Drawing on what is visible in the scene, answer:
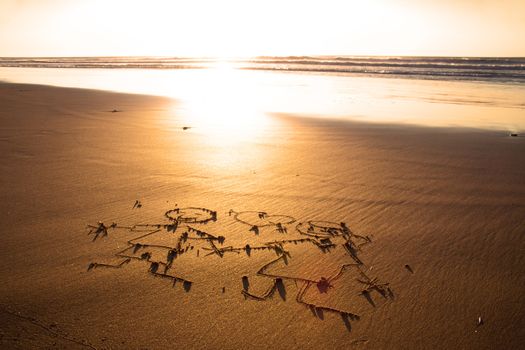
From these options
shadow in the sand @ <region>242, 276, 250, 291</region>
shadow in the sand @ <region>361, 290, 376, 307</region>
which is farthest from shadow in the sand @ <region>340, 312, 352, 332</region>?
shadow in the sand @ <region>242, 276, 250, 291</region>

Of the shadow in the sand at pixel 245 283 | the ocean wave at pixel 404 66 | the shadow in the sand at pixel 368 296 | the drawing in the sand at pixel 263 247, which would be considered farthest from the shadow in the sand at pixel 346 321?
the ocean wave at pixel 404 66

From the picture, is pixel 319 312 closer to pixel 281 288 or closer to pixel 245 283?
pixel 281 288

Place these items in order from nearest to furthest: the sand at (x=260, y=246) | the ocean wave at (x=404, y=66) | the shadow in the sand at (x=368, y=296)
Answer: the sand at (x=260, y=246), the shadow in the sand at (x=368, y=296), the ocean wave at (x=404, y=66)

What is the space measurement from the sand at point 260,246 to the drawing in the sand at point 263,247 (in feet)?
0.04

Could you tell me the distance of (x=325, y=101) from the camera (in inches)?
390

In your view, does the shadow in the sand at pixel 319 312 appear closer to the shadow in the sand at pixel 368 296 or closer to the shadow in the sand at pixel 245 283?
the shadow in the sand at pixel 368 296

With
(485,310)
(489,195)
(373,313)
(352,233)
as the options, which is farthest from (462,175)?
(373,313)

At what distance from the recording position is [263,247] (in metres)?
2.40

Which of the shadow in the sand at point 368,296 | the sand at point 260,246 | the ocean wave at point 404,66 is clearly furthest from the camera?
the ocean wave at point 404,66

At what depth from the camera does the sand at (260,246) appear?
1.73m

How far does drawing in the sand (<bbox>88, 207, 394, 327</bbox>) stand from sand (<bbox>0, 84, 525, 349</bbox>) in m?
0.01

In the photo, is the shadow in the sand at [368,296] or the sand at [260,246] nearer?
the sand at [260,246]

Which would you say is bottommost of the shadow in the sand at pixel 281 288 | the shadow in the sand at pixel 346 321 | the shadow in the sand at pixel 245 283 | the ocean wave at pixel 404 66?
the shadow in the sand at pixel 346 321

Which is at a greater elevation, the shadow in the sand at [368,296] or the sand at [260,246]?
the sand at [260,246]
